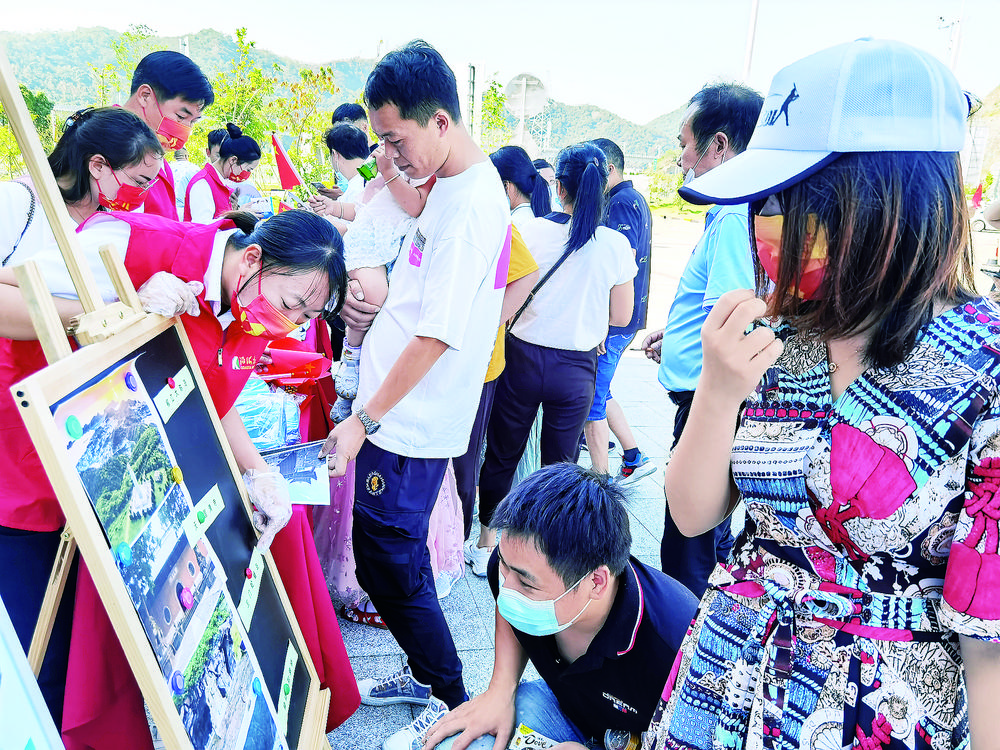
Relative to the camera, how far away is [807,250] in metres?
0.80

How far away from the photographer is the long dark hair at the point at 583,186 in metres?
2.80

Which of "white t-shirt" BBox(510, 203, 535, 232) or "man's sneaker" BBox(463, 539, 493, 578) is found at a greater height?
"white t-shirt" BBox(510, 203, 535, 232)

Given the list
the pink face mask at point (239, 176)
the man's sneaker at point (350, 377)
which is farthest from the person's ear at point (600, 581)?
the pink face mask at point (239, 176)

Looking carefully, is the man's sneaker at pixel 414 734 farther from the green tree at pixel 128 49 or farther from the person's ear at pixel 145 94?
the green tree at pixel 128 49

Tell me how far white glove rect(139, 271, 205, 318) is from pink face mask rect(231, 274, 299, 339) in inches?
5.3

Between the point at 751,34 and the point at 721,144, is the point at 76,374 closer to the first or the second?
the point at 721,144

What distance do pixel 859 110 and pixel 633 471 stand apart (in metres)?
3.38

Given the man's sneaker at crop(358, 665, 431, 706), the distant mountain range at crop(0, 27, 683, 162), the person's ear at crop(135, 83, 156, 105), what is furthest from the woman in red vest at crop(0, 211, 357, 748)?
the distant mountain range at crop(0, 27, 683, 162)

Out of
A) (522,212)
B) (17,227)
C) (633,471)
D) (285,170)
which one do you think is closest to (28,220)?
(17,227)

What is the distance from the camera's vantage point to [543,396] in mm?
2953

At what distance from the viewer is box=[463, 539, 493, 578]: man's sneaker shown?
2.96m

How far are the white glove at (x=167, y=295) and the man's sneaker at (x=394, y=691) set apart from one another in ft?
4.47

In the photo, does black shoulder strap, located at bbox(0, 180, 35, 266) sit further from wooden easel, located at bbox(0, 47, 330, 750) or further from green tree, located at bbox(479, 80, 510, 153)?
green tree, located at bbox(479, 80, 510, 153)

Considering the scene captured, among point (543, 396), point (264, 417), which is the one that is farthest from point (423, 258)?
point (543, 396)
